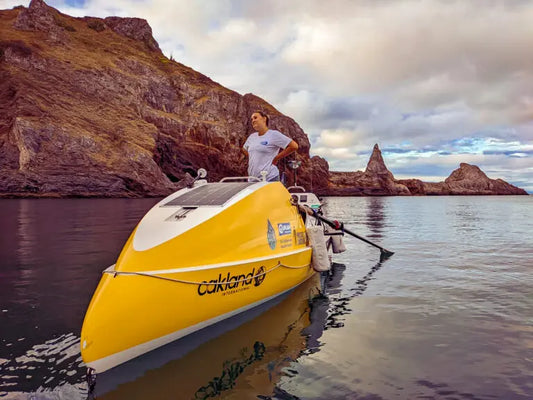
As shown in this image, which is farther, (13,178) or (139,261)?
(13,178)

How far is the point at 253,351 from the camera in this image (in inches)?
171

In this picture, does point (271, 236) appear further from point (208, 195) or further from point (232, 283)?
point (232, 283)

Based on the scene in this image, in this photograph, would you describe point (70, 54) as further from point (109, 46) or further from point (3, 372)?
point (3, 372)

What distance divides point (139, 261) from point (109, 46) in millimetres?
111664

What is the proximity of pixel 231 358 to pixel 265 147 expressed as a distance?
4.27 meters

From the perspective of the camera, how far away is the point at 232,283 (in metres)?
4.78

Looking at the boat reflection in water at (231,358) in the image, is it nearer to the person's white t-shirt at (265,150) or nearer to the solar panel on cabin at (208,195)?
the solar panel on cabin at (208,195)

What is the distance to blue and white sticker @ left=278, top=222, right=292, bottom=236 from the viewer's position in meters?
6.24

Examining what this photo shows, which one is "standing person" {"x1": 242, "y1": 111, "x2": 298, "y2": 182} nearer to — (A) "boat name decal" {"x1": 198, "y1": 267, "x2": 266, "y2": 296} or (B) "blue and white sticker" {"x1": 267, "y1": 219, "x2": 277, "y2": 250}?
(B) "blue and white sticker" {"x1": 267, "y1": 219, "x2": 277, "y2": 250}

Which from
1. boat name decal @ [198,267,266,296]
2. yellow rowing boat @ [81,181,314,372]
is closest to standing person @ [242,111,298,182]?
yellow rowing boat @ [81,181,314,372]

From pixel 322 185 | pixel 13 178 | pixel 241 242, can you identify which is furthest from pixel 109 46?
pixel 241 242

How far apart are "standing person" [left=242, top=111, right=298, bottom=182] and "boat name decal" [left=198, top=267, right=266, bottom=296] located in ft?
8.52

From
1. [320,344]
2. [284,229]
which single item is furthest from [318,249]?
[320,344]

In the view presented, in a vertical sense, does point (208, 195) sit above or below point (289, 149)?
below
